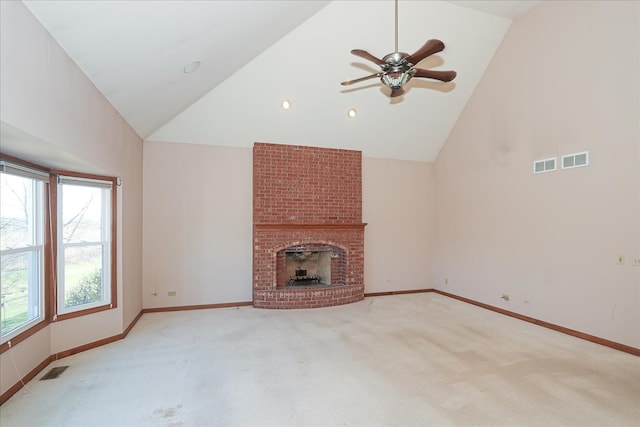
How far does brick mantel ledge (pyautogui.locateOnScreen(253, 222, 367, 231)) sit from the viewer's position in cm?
557

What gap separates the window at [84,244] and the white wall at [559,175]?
18.8 feet

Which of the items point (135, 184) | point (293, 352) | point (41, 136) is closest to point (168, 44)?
point (41, 136)

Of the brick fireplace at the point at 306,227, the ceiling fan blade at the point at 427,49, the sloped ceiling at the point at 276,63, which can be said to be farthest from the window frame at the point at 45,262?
the ceiling fan blade at the point at 427,49

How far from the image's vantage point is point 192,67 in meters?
3.55

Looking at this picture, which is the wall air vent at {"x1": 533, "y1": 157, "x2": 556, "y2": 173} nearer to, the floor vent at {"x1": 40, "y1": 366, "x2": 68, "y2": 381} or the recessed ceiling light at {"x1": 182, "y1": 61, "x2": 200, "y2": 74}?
the recessed ceiling light at {"x1": 182, "y1": 61, "x2": 200, "y2": 74}

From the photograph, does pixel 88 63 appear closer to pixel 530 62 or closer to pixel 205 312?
pixel 205 312

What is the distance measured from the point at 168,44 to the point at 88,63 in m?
0.71

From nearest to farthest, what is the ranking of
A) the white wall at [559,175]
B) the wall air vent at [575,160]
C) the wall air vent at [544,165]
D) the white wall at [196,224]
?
the white wall at [559,175] → the wall air vent at [575,160] → the wall air vent at [544,165] → the white wall at [196,224]

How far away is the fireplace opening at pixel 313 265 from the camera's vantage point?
20.0 feet

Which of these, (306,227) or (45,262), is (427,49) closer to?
(306,227)

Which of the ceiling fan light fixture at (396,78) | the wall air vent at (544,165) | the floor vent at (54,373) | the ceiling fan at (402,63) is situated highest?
the ceiling fan at (402,63)

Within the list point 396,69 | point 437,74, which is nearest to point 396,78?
point 396,69

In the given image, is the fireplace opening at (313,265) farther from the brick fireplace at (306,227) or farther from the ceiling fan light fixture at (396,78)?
the ceiling fan light fixture at (396,78)

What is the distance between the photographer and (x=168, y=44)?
2.84 m
